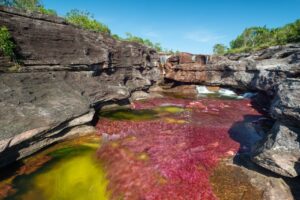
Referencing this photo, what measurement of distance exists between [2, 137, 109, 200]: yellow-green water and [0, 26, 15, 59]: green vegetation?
33.7 feet

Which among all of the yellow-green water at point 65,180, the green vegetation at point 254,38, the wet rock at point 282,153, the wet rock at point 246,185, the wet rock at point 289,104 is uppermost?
the green vegetation at point 254,38

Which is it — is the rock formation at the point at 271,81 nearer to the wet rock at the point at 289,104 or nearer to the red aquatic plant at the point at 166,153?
the wet rock at the point at 289,104

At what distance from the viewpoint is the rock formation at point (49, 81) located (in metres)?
15.1

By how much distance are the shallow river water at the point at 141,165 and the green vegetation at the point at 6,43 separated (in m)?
10.1

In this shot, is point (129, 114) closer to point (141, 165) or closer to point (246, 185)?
point (141, 165)

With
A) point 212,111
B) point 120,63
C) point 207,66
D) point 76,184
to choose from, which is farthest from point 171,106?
point 207,66

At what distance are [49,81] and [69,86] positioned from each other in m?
2.04

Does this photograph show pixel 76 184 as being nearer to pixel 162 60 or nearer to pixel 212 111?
pixel 212 111

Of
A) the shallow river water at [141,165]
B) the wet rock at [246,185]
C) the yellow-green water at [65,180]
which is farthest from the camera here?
the shallow river water at [141,165]

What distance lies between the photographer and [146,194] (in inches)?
465

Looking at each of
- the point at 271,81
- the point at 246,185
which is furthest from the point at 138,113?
the point at 271,81

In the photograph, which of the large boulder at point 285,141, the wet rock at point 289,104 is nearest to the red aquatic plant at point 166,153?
the large boulder at point 285,141

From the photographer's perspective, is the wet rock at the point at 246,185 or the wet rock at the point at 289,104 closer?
the wet rock at the point at 246,185

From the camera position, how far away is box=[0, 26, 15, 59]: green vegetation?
18547 mm
